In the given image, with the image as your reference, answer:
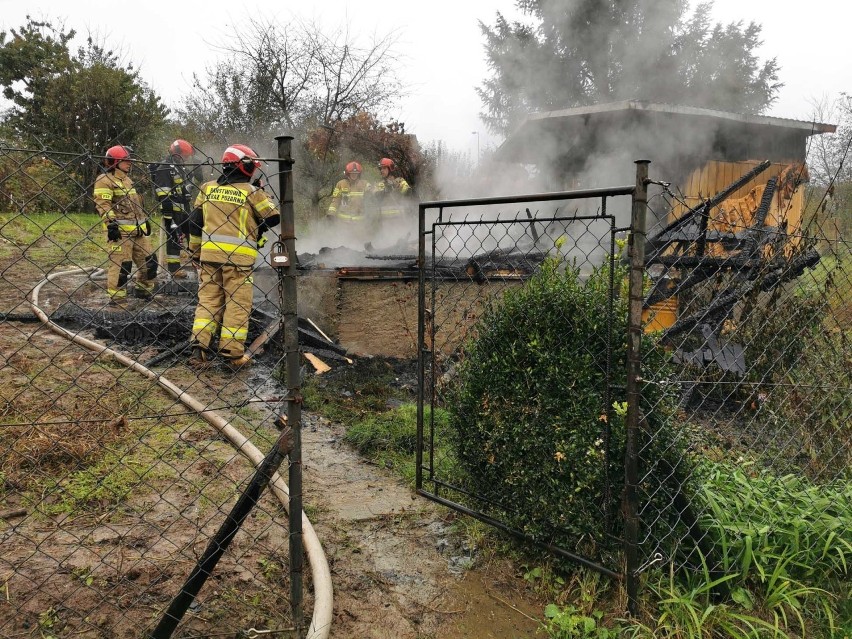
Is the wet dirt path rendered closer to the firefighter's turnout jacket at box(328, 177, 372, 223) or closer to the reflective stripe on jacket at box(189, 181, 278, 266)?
the reflective stripe on jacket at box(189, 181, 278, 266)

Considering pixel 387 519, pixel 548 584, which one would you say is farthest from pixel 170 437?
pixel 548 584

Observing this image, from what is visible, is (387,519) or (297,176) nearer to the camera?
(387,519)

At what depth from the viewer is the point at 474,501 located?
3293 mm

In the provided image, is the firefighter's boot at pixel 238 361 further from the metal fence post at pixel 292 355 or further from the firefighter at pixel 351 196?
the firefighter at pixel 351 196

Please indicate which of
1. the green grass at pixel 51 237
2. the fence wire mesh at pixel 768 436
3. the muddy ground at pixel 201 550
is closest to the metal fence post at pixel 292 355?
the muddy ground at pixel 201 550

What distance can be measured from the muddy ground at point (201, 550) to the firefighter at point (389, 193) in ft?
26.5

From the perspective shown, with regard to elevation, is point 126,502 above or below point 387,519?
above

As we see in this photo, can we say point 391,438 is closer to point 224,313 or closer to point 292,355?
point 224,313

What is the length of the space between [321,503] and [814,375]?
3.30 meters

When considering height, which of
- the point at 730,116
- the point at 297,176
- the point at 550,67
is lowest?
the point at 297,176

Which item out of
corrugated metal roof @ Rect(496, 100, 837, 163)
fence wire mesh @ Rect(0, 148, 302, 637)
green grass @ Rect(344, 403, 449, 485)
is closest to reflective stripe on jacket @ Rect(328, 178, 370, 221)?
corrugated metal roof @ Rect(496, 100, 837, 163)

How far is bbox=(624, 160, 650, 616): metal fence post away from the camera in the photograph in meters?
2.32

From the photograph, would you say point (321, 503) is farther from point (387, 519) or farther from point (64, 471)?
point (64, 471)

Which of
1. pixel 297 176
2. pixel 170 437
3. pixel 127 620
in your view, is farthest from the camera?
pixel 297 176
